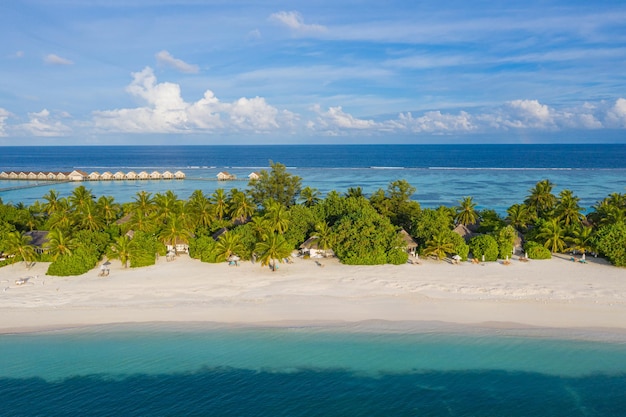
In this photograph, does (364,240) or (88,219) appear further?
(88,219)

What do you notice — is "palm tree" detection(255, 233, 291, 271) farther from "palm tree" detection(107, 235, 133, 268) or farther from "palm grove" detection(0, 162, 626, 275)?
"palm tree" detection(107, 235, 133, 268)

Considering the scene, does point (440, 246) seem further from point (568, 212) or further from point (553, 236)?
point (568, 212)

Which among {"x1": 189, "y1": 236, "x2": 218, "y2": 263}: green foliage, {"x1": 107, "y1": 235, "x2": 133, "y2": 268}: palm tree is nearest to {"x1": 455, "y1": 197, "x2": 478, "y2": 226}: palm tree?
{"x1": 189, "y1": 236, "x2": 218, "y2": 263}: green foliage

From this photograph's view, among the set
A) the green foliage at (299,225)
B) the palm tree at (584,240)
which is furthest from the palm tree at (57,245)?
the palm tree at (584,240)

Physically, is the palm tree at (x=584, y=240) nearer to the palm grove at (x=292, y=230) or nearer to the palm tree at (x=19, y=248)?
the palm grove at (x=292, y=230)

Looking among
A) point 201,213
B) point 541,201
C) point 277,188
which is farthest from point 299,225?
point 541,201

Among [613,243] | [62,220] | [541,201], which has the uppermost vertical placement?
[541,201]
